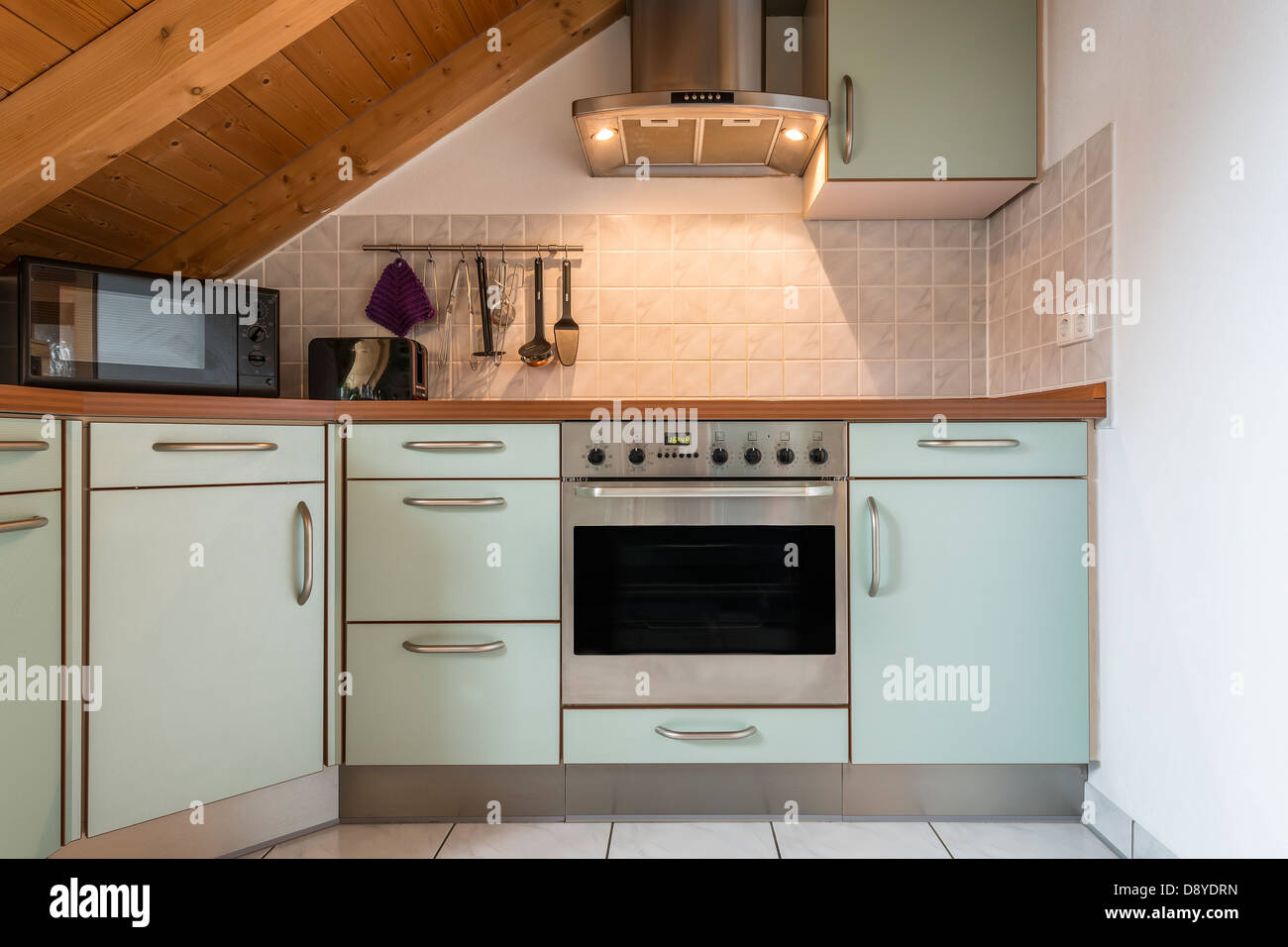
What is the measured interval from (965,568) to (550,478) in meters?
0.99

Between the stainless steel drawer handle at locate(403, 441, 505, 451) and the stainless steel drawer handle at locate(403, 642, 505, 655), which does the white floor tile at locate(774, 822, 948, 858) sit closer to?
the stainless steel drawer handle at locate(403, 642, 505, 655)

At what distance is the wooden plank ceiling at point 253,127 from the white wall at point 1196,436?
156 cm

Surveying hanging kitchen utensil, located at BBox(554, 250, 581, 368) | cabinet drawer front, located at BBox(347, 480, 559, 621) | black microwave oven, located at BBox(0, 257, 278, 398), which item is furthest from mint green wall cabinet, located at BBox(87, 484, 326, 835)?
hanging kitchen utensil, located at BBox(554, 250, 581, 368)

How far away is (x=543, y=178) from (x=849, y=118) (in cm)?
97

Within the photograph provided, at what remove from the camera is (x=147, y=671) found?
57.6 inches

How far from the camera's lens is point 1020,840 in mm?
1679

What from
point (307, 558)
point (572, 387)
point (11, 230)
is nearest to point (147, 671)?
point (307, 558)

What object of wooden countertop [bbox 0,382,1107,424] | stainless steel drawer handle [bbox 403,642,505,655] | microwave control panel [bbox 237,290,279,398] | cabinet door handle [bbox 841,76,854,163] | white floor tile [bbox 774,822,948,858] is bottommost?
white floor tile [bbox 774,822,948,858]

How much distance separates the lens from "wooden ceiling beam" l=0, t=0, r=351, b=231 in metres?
1.48

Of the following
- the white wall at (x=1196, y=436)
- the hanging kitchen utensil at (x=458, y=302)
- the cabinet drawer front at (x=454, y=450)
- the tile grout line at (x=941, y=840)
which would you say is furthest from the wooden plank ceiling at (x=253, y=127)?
the tile grout line at (x=941, y=840)

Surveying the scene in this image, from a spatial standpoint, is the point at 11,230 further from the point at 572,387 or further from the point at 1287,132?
the point at 1287,132

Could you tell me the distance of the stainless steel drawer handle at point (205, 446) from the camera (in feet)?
4.87

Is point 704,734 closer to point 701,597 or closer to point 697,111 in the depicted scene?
point 701,597

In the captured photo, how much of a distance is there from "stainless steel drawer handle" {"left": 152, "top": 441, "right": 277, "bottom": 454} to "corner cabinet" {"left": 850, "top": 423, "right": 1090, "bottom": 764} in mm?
1326
